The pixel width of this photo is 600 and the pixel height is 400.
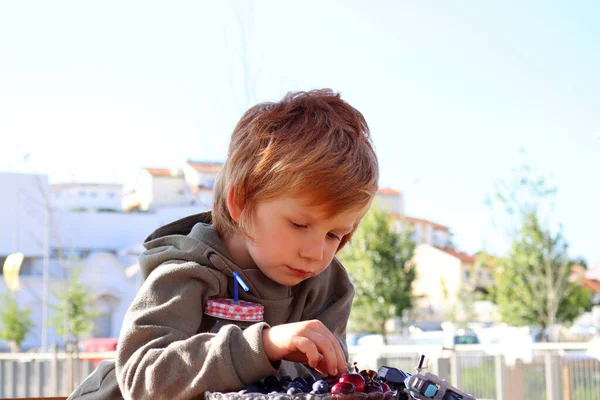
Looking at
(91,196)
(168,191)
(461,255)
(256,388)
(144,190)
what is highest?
(144,190)

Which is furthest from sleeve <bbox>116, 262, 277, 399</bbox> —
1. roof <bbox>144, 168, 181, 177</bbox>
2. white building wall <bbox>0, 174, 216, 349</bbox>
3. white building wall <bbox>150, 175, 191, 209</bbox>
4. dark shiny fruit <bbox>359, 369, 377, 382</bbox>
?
roof <bbox>144, 168, 181, 177</bbox>

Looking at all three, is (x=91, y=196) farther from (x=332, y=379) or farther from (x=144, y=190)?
(x=332, y=379)

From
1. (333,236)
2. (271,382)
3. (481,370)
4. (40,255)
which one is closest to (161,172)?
(40,255)

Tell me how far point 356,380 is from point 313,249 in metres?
0.29

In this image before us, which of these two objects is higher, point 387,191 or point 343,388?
point 387,191

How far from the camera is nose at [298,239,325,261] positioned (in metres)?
1.11

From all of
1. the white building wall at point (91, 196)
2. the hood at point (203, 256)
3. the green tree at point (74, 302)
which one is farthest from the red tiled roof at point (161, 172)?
the hood at point (203, 256)

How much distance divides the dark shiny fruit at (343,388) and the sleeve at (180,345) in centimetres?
13

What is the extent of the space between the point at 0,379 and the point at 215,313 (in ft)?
33.0

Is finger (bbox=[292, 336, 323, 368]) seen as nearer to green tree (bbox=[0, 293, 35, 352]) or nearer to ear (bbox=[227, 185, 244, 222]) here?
ear (bbox=[227, 185, 244, 222])

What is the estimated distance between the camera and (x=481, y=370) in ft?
32.2

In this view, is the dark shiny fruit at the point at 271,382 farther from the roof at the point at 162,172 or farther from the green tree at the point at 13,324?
the roof at the point at 162,172

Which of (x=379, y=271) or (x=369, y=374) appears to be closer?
(x=369, y=374)

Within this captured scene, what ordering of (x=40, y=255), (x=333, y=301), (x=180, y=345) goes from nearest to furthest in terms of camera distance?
(x=180, y=345)
(x=333, y=301)
(x=40, y=255)
